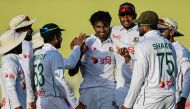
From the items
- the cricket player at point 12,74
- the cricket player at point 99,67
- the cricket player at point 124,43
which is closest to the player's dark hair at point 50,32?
the cricket player at point 12,74

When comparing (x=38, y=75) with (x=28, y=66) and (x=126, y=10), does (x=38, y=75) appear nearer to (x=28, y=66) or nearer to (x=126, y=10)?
(x=28, y=66)

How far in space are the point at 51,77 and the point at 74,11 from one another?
→ 9026mm

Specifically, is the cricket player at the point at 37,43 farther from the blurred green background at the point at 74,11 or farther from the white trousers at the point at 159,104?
the blurred green background at the point at 74,11

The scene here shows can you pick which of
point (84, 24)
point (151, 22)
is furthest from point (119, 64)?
point (84, 24)

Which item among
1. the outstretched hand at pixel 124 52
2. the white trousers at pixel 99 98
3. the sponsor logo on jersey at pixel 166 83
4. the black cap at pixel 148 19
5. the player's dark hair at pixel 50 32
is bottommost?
the white trousers at pixel 99 98

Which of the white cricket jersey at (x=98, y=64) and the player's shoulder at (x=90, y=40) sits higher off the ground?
the player's shoulder at (x=90, y=40)

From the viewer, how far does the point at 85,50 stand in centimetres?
1153

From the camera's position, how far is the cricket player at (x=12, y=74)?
9734 mm

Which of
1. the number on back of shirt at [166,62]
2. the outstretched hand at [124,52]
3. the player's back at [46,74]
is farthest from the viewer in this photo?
the outstretched hand at [124,52]

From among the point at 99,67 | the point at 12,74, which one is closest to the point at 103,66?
the point at 99,67

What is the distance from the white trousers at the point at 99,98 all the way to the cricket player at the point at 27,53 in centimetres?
89

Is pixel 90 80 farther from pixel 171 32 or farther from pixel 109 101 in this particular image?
pixel 171 32

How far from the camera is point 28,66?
37.6 ft

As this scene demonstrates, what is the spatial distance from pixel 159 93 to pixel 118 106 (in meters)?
2.01
